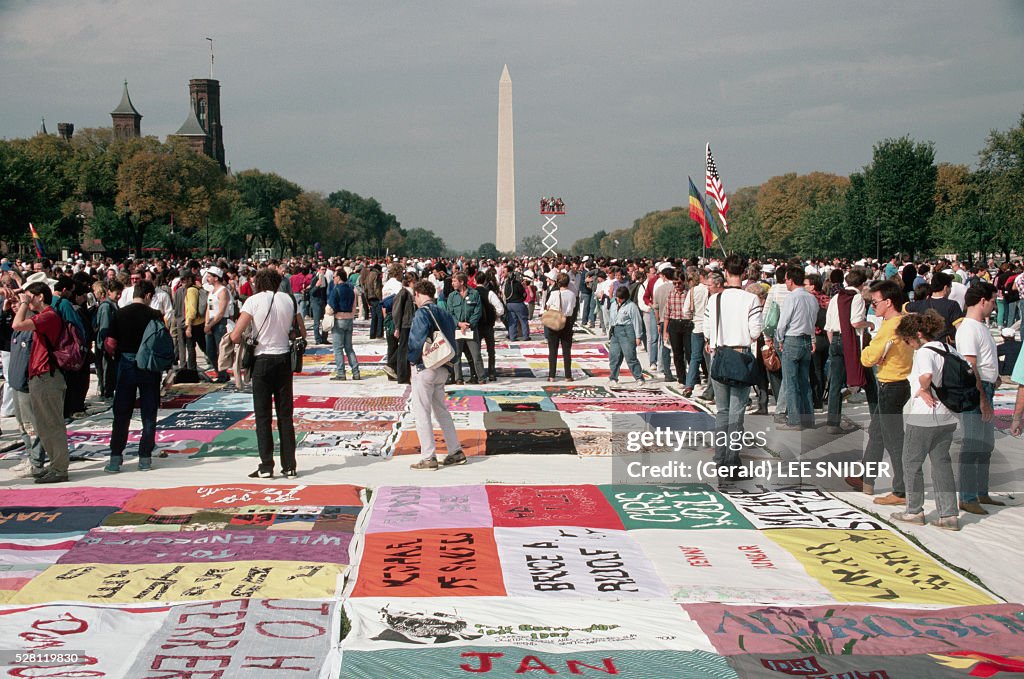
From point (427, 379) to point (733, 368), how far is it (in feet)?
10.0

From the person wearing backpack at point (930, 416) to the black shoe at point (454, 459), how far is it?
4465mm

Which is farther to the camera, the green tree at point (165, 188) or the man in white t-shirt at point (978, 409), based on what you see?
the green tree at point (165, 188)

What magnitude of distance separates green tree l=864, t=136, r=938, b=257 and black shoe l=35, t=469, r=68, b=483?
74619 mm

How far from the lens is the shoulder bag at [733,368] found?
9070 mm

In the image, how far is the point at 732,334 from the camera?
30.2 ft

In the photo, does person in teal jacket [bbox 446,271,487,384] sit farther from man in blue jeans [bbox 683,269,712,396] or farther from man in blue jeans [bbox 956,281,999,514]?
man in blue jeans [bbox 956,281,999,514]

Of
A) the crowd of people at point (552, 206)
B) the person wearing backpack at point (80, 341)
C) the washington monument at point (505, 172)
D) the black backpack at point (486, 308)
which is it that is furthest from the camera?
the washington monument at point (505, 172)

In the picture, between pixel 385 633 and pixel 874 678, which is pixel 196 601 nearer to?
pixel 385 633

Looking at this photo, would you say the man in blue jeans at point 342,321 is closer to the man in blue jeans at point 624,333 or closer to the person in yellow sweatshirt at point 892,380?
the man in blue jeans at point 624,333

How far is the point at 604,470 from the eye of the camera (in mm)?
10492

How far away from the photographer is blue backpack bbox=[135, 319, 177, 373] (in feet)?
33.7

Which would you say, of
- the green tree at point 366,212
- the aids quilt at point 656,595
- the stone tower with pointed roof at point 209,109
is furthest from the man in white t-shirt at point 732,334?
the stone tower with pointed roof at point 209,109

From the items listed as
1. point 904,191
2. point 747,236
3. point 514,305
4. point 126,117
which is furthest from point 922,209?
point 126,117

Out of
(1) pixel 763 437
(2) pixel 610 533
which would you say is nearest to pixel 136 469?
(2) pixel 610 533
